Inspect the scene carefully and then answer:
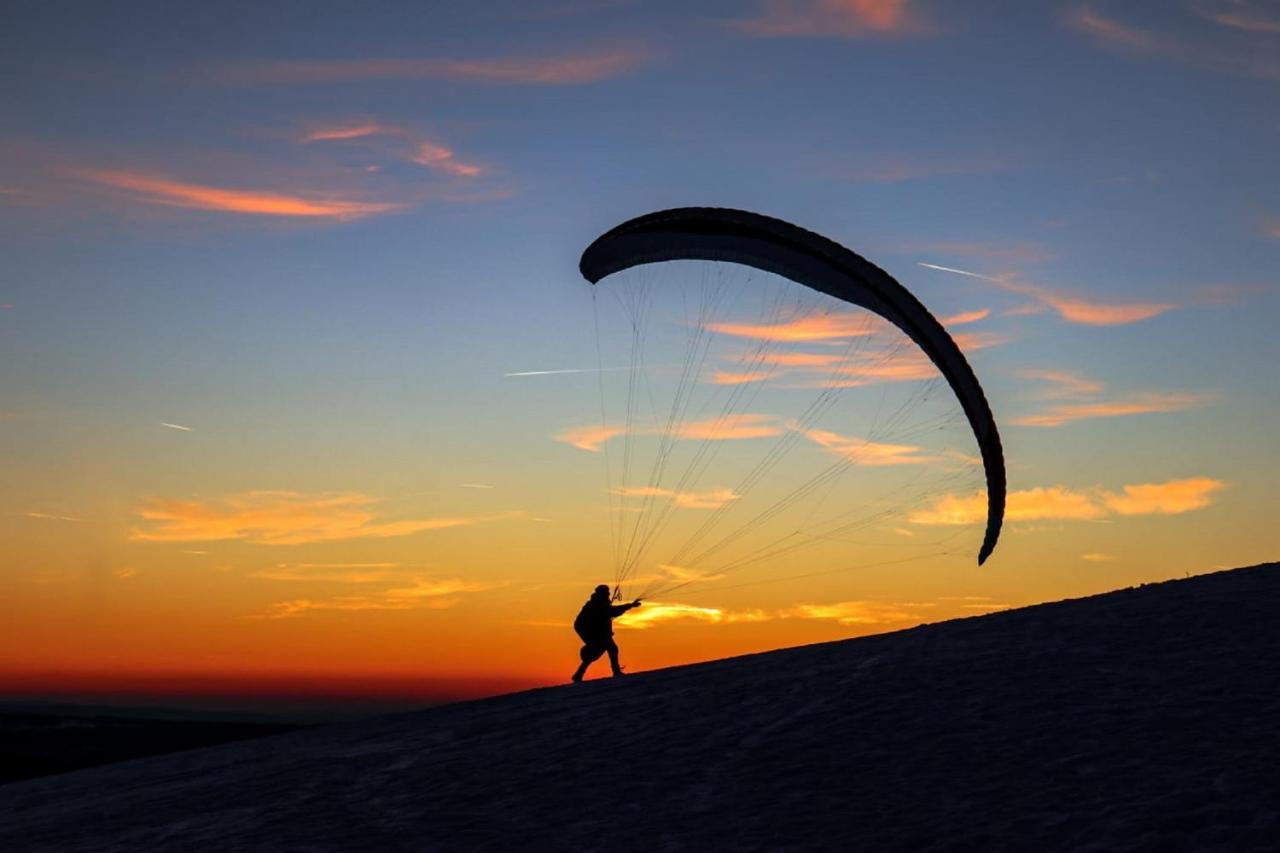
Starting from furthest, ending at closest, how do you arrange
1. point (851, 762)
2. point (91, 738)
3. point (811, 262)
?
point (91, 738) < point (811, 262) < point (851, 762)

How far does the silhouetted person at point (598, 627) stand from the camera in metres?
25.5

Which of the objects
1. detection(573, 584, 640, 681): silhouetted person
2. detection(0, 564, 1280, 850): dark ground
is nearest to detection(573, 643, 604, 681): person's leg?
detection(573, 584, 640, 681): silhouetted person

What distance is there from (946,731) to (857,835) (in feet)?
8.95

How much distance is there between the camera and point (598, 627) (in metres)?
25.5

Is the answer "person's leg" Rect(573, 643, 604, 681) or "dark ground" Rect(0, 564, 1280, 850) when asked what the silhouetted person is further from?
"dark ground" Rect(0, 564, 1280, 850)

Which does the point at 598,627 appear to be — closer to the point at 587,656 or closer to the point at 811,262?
the point at 587,656

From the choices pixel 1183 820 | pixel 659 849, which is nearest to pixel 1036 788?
pixel 1183 820

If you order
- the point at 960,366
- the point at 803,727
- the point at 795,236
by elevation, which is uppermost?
the point at 795,236

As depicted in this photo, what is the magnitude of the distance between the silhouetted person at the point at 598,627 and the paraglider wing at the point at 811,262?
303 inches

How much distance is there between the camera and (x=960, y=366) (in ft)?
81.6

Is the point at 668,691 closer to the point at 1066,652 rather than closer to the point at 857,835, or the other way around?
the point at 1066,652

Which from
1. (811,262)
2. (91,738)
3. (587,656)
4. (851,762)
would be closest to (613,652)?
(587,656)

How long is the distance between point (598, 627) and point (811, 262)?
905 centimetres

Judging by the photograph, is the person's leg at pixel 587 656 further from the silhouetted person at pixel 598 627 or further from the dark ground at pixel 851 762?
the dark ground at pixel 851 762
